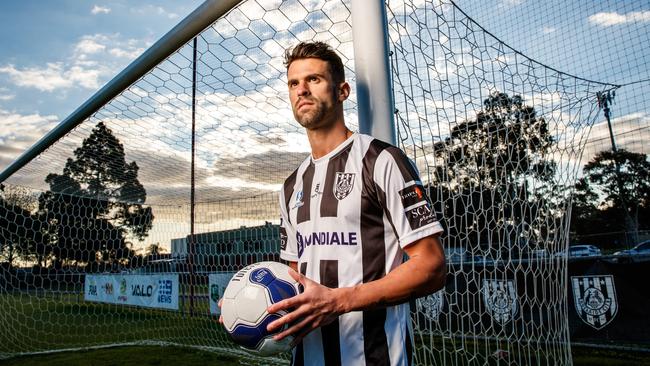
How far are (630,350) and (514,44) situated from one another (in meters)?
4.43

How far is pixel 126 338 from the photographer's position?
8.39 meters

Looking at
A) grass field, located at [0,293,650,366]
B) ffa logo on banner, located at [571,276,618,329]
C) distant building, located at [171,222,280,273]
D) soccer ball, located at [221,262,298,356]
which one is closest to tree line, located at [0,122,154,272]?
grass field, located at [0,293,650,366]

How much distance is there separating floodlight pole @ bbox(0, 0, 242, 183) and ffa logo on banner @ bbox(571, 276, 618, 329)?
6212mm

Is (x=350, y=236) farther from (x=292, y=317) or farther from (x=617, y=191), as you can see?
(x=617, y=191)

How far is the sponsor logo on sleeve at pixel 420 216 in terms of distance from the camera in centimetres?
141

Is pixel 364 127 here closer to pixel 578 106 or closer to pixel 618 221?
pixel 578 106

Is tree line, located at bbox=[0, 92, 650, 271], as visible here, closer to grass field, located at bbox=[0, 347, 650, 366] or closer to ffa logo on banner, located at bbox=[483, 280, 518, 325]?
ffa logo on banner, located at bbox=[483, 280, 518, 325]

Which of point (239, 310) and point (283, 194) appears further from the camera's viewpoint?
point (283, 194)

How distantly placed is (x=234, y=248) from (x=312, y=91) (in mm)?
7848

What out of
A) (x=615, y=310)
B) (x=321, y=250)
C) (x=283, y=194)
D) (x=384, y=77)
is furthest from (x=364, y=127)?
(x=615, y=310)

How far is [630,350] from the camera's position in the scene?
5523 mm

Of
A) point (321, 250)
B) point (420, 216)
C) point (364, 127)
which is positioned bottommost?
point (321, 250)

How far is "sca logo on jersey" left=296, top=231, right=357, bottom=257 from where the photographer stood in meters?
1.56

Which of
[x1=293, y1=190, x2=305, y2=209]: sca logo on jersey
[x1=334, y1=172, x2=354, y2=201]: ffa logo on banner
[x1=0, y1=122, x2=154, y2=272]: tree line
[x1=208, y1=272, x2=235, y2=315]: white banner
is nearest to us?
[x1=334, y1=172, x2=354, y2=201]: ffa logo on banner
